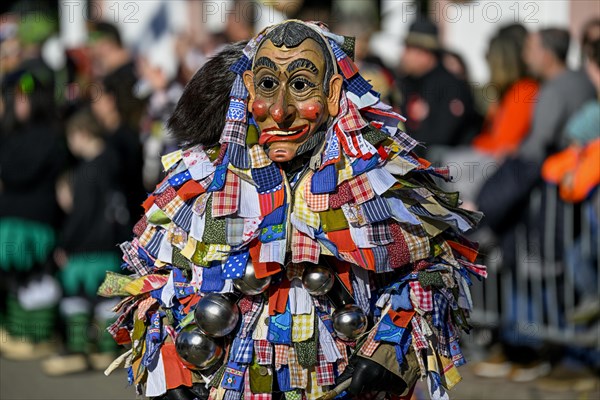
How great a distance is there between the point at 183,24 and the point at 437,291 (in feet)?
31.0

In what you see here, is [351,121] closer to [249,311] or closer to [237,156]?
[237,156]

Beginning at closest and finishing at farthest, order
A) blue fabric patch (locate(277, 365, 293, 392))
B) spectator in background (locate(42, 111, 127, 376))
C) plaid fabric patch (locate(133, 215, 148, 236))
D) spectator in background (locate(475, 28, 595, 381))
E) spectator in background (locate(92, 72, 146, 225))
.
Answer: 1. blue fabric patch (locate(277, 365, 293, 392))
2. plaid fabric patch (locate(133, 215, 148, 236))
3. spectator in background (locate(475, 28, 595, 381))
4. spectator in background (locate(42, 111, 127, 376))
5. spectator in background (locate(92, 72, 146, 225))

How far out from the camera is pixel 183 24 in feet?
40.5

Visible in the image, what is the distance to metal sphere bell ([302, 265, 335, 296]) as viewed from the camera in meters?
3.31

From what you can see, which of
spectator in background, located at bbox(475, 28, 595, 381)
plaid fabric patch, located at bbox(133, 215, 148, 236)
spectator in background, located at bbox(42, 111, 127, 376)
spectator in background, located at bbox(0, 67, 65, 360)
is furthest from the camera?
spectator in background, located at bbox(0, 67, 65, 360)

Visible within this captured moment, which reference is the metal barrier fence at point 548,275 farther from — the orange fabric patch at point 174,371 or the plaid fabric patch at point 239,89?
the orange fabric patch at point 174,371

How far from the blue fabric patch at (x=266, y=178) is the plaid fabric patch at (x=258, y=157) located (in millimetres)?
13

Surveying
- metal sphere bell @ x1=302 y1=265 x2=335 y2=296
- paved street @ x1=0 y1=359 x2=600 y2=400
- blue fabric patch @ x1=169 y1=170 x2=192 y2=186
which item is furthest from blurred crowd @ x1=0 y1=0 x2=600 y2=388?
metal sphere bell @ x1=302 y1=265 x2=335 y2=296

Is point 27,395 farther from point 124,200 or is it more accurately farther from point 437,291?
point 437,291

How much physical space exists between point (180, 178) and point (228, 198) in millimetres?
216

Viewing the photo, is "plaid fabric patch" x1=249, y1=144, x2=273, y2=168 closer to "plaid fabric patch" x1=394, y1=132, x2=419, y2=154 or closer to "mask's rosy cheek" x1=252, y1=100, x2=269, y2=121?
"mask's rosy cheek" x1=252, y1=100, x2=269, y2=121

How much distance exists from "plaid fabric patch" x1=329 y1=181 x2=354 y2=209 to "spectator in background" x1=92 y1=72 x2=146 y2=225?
3921 mm

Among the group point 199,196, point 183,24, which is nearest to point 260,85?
point 199,196

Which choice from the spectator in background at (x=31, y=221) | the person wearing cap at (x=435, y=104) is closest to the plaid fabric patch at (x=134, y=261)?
the person wearing cap at (x=435, y=104)
